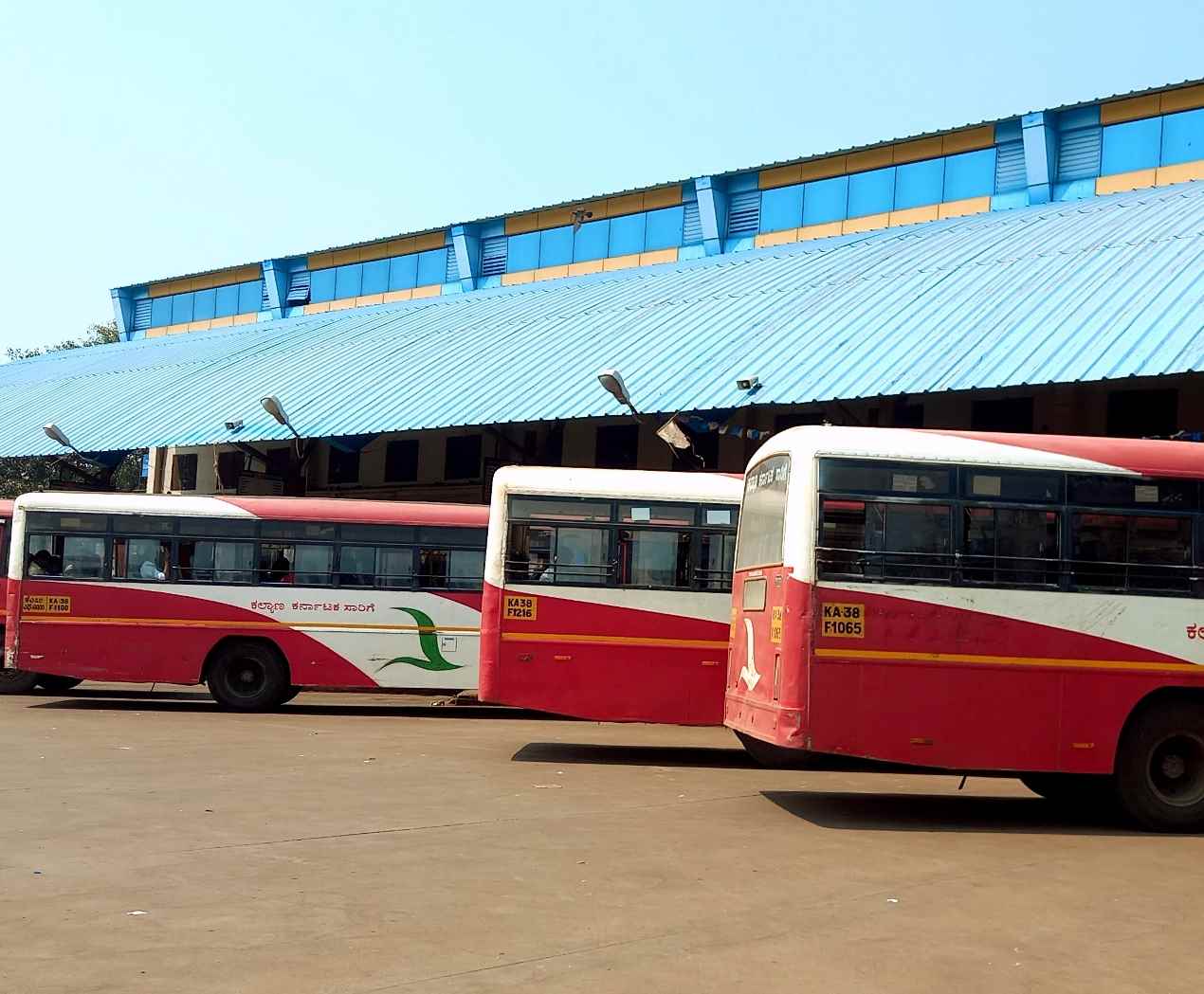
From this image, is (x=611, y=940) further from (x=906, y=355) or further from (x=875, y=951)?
(x=906, y=355)

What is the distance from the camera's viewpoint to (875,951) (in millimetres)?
6938

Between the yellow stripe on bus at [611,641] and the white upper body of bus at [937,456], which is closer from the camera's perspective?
the white upper body of bus at [937,456]

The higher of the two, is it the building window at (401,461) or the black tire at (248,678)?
the building window at (401,461)

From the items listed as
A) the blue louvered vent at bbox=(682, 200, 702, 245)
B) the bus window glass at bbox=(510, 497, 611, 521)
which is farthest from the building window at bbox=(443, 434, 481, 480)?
the bus window glass at bbox=(510, 497, 611, 521)

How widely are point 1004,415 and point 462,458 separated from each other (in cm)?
1387

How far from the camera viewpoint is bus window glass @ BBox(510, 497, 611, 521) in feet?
52.2

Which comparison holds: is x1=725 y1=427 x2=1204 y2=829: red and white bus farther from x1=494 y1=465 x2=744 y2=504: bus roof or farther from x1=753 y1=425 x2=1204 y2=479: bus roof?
x1=494 y1=465 x2=744 y2=504: bus roof

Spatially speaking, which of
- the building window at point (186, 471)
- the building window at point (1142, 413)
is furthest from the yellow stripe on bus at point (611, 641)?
the building window at point (186, 471)

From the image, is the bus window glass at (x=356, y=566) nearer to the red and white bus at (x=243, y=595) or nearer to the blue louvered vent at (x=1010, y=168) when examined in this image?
the red and white bus at (x=243, y=595)

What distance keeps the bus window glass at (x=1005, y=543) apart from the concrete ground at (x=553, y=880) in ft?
6.44

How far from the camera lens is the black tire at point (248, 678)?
20594mm

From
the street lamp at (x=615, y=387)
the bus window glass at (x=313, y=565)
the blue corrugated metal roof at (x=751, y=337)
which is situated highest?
the blue corrugated metal roof at (x=751, y=337)

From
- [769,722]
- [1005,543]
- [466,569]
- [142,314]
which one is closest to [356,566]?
[466,569]

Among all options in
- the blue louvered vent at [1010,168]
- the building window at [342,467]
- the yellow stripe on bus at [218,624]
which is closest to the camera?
the yellow stripe on bus at [218,624]
